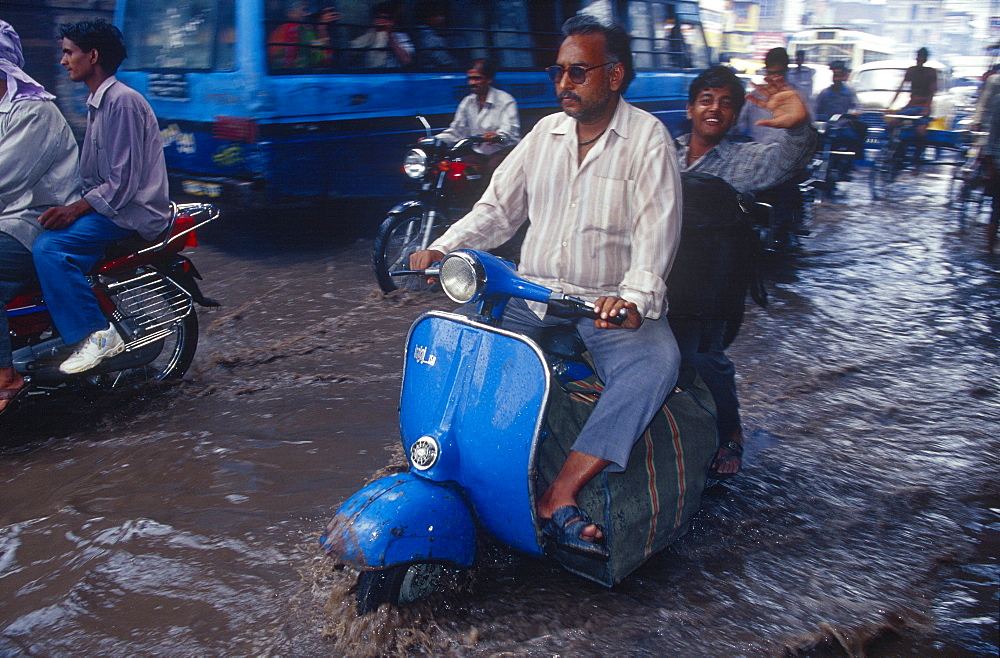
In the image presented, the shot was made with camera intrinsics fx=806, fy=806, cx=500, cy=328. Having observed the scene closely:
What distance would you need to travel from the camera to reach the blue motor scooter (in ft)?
6.78

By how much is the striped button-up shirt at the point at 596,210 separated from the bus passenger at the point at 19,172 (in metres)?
2.21

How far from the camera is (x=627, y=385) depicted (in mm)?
2227

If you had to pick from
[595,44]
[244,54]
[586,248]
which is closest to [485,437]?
[586,248]

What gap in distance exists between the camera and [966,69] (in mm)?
29266

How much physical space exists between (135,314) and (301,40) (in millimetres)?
3221

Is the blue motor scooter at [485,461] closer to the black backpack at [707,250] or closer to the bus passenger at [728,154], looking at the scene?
the black backpack at [707,250]

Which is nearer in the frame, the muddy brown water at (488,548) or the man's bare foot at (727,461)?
the muddy brown water at (488,548)

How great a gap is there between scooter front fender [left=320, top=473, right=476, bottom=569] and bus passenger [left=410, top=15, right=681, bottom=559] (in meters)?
0.26

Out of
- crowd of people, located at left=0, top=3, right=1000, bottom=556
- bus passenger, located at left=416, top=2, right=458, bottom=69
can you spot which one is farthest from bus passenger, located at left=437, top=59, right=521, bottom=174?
crowd of people, located at left=0, top=3, right=1000, bottom=556

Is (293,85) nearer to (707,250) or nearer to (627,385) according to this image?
(707,250)

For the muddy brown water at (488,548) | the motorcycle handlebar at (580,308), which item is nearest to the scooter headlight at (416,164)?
the muddy brown water at (488,548)

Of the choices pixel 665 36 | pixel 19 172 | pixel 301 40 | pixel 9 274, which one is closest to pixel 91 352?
pixel 9 274

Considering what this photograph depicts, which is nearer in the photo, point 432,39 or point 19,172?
point 19,172

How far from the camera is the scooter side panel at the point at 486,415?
216cm
